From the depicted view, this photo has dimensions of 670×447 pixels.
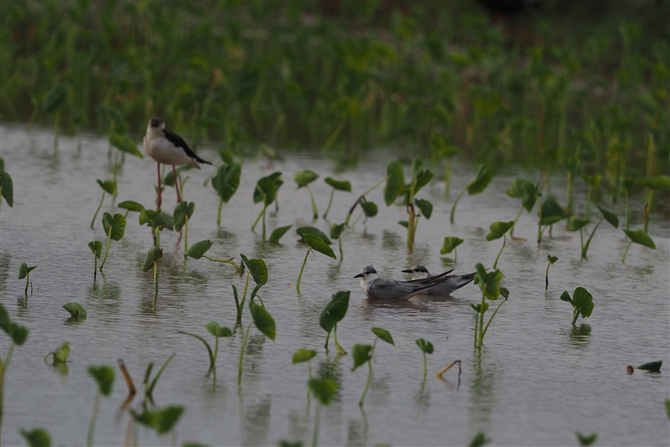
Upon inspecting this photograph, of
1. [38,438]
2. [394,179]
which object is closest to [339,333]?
[38,438]

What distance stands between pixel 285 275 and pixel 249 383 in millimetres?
1898

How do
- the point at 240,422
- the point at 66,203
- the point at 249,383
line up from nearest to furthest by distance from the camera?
the point at 240,422 → the point at 249,383 → the point at 66,203

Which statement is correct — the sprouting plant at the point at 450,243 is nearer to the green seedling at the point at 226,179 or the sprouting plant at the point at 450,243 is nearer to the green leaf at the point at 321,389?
the green seedling at the point at 226,179

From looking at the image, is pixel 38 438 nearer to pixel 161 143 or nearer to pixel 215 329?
pixel 215 329

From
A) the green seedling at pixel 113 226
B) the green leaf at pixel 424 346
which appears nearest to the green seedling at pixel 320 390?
the green leaf at pixel 424 346

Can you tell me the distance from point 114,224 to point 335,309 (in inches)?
70.4

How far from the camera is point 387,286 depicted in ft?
19.4

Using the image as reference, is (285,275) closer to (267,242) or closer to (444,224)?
(267,242)

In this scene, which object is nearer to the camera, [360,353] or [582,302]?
[360,353]

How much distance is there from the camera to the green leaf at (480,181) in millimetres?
7779

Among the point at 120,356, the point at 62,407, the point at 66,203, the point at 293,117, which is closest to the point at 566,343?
the point at 120,356

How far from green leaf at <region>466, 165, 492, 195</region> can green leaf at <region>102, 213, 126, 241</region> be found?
8.50 feet

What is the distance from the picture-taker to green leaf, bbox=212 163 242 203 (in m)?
7.13

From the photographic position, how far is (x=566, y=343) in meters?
5.28
